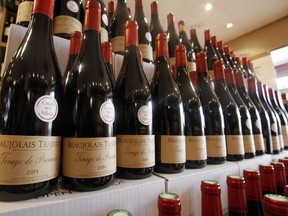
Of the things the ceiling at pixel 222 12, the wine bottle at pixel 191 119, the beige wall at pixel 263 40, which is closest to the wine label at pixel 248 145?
the wine bottle at pixel 191 119

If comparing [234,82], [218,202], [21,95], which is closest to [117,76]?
[21,95]

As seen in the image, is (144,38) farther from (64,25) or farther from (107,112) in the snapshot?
(107,112)

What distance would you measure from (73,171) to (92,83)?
0.53 feet

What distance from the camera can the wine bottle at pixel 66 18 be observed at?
424 mm

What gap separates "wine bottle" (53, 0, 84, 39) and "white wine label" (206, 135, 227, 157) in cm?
49

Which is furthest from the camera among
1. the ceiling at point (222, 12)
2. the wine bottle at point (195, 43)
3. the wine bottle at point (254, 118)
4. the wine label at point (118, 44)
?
the ceiling at point (222, 12)

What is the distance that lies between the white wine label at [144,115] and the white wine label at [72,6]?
33cm

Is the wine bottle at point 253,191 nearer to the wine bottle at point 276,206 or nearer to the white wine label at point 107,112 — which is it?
the wine bottle at point 276,206

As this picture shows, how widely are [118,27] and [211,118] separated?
0.48 metres

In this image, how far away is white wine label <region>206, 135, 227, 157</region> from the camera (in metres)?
0.51

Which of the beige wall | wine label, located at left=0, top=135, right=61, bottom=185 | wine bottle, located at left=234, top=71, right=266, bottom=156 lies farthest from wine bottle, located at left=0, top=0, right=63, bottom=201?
the beige wall

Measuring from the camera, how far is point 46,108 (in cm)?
26

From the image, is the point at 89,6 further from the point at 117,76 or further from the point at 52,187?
the point at 52,187

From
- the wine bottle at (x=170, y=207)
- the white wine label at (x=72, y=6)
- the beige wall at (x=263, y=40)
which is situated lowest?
the wine bottle at (x=170, y=207)
